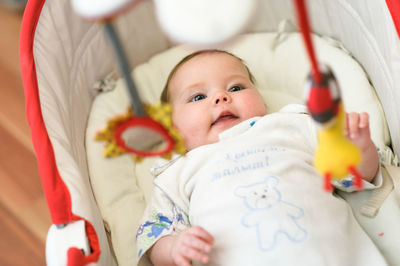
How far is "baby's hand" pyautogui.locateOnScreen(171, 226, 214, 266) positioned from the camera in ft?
2.58

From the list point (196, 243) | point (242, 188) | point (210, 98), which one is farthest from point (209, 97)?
point (196, 243)

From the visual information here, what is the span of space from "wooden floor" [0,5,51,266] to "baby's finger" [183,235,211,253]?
722 mm

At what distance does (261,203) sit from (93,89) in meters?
0.64

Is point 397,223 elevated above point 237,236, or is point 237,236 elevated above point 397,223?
point 237,236

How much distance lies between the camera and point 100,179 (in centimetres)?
114

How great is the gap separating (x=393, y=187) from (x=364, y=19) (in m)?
0.39

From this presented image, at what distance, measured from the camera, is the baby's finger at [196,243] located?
78 centimetres

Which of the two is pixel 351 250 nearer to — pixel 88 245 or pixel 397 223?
pixel 397 223

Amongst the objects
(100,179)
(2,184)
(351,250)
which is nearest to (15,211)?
(2,184)

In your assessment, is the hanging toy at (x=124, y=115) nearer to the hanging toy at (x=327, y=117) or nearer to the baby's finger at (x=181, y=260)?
the hanging toy at (x=327, y=117)

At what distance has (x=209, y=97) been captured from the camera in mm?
1026

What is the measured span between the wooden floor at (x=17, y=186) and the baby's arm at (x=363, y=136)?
917 mm

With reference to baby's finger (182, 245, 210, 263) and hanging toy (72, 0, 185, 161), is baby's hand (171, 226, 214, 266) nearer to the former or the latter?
baby's finger (182, 245, 210, 263)

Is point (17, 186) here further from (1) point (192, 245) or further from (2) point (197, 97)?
(1) point (192, 245)
